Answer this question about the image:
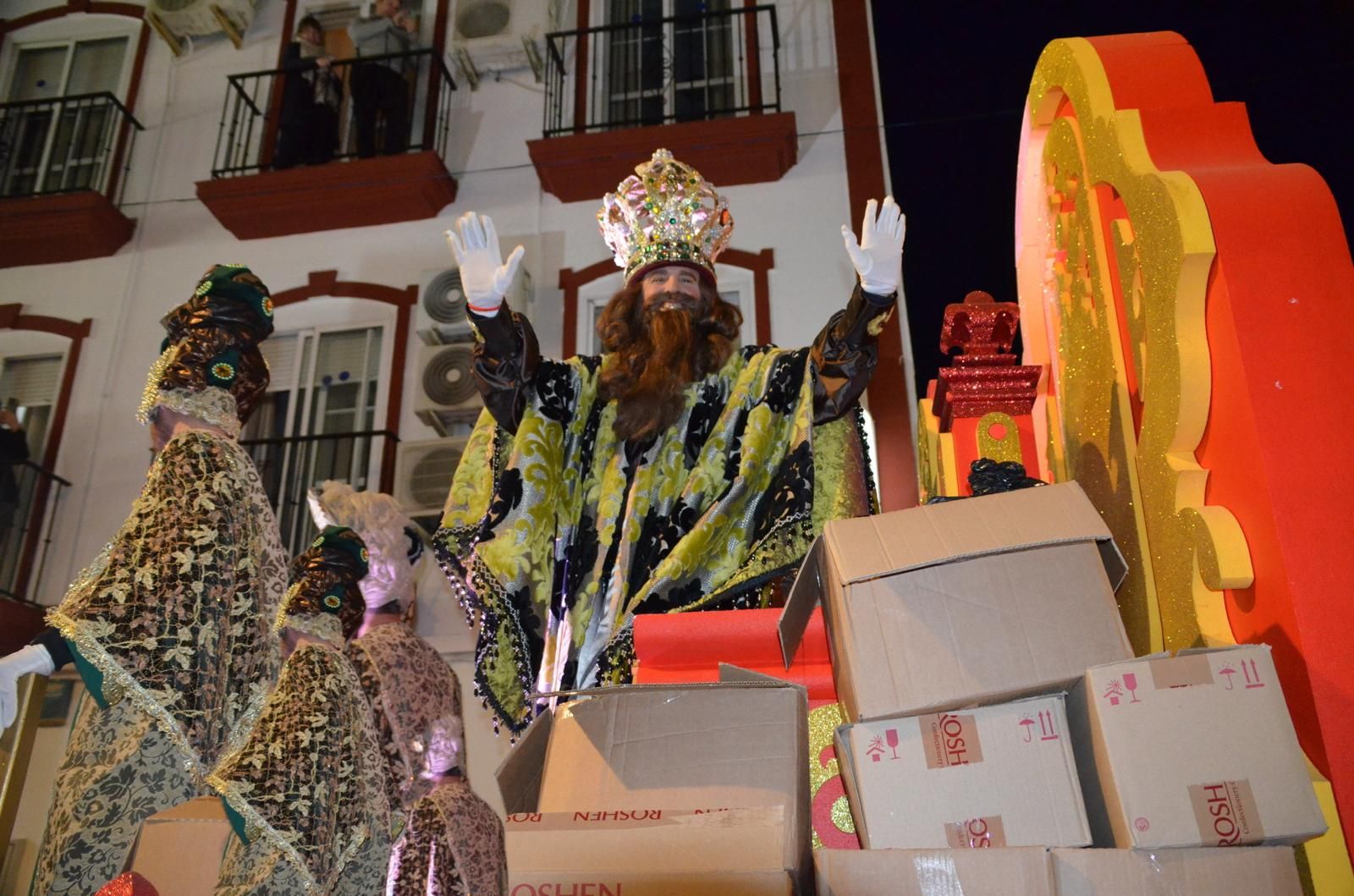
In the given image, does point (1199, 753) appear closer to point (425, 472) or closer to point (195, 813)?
point (195, 813)

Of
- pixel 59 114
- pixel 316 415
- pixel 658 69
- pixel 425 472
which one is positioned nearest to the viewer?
pixel 425 472

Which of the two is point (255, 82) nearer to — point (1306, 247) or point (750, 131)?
point (750, 131)

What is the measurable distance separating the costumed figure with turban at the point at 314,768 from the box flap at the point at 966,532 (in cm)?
136

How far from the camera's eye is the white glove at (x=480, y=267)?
285 centimetres

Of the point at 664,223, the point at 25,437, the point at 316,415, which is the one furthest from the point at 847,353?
the point at 25,437

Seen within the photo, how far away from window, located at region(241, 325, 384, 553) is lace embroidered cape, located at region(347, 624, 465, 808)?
2.72 metres

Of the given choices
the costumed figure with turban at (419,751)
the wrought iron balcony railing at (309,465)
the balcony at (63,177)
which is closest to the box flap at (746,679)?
the costumed figure with turban at (419,751)

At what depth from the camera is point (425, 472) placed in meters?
6.30

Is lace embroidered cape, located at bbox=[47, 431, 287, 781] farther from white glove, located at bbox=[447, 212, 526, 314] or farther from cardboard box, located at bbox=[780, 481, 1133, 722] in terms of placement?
cardboard box, located at bbox=[780, 481, 1133, 722]

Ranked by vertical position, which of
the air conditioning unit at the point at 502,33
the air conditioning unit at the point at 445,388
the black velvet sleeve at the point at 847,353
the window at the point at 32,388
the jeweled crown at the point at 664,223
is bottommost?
the black velvet sleeve at the point at 847,353

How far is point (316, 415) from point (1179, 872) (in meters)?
6.25

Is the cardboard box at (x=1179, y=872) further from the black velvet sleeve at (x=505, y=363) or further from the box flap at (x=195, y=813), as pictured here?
the box flap at (x=195, y=813)

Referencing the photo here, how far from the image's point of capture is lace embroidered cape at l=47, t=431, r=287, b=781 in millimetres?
2234

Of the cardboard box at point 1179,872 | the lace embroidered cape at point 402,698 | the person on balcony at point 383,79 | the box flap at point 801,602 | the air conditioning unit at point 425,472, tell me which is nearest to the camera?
→ the cardboard box at point 1179,872
